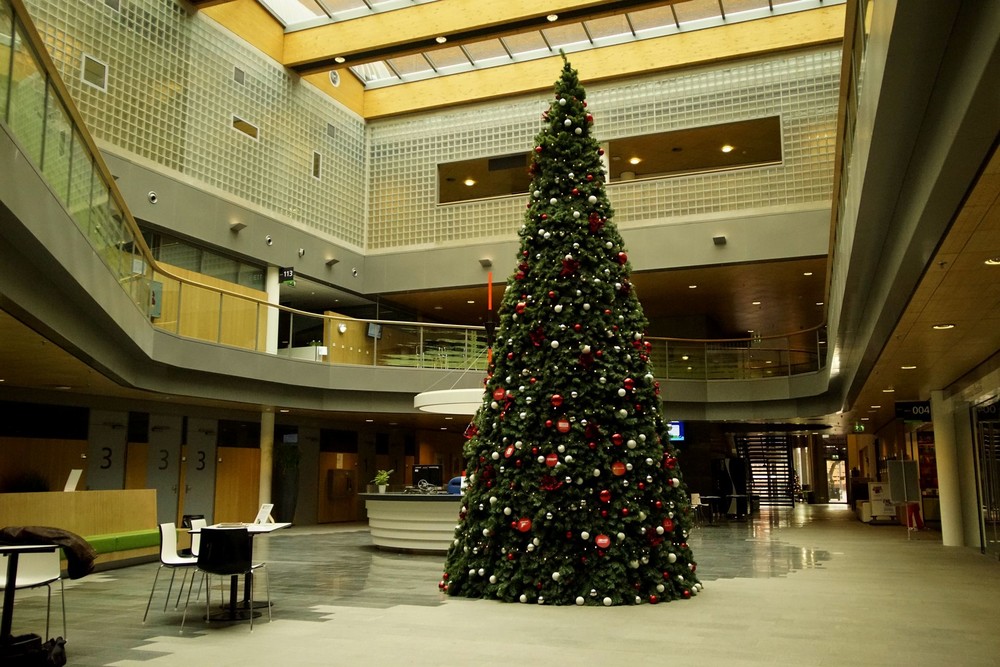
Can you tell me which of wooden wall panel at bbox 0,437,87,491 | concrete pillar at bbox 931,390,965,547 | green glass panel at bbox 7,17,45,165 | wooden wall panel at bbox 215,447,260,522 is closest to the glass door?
concrete pillar at bbox 931,390,965,547

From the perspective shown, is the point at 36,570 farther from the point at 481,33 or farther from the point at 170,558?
the point at 481,33

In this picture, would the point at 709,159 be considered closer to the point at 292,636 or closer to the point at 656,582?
the point at 656,582

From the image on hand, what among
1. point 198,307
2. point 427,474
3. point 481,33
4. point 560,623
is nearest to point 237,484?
point 427,474

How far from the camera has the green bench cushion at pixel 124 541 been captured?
11.5 m

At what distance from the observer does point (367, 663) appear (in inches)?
225

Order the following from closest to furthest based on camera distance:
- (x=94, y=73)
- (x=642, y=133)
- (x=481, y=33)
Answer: (x=94, y=73), (x=481, y=33), (x=642, y=133)

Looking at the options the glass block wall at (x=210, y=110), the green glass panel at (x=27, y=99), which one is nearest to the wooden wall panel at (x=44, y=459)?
the glass block wall at (x=210, y=110)

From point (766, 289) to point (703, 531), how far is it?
773 cm

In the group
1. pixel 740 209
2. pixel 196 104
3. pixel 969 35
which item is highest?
pixel 196 104

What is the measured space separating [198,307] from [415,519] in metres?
5.53

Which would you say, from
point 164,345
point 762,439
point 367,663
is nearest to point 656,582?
point 367,663

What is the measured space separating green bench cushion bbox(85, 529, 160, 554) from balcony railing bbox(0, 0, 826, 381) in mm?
3346

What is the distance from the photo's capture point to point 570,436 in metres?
8.27

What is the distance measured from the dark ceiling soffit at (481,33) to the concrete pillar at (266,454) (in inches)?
341
